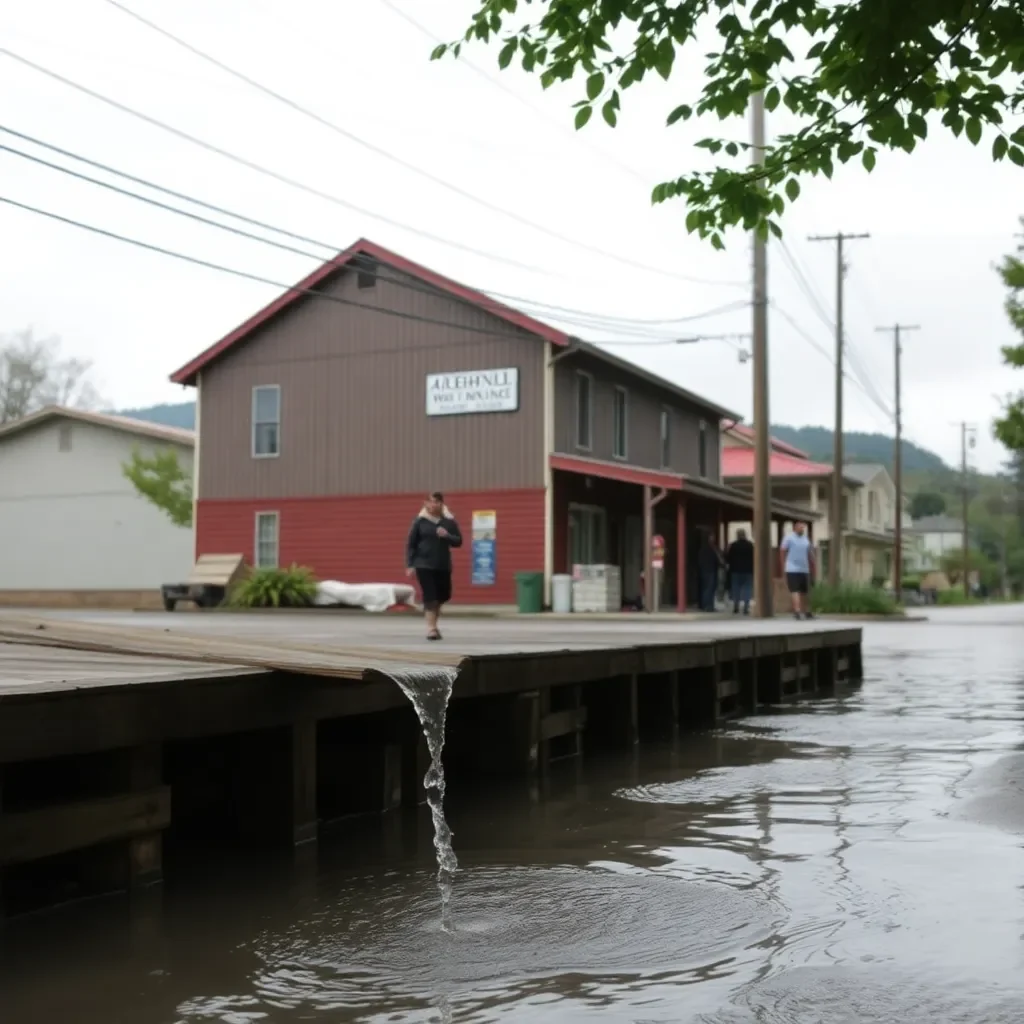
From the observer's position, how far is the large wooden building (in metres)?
31.1

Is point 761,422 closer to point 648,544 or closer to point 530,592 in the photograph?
point 648,544

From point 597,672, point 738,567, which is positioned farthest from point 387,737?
point 738,567

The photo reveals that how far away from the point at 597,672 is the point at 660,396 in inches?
1090

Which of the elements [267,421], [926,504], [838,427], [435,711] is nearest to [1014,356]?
[838,427]

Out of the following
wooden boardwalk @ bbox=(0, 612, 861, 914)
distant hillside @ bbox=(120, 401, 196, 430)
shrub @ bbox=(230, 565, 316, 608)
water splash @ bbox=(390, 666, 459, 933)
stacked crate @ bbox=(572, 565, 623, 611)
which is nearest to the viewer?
wooden boardwalk @ bbox=(0, 612, 861, 914)

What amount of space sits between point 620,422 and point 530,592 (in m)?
6.33

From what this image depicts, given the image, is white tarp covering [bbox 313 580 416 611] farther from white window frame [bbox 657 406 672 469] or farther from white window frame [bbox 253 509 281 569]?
white window frame [bbox 657 406 672 469]

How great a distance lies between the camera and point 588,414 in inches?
1293

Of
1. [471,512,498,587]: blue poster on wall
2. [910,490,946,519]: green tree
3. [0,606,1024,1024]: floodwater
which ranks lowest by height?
[0,606,1024,1024]: floodwater

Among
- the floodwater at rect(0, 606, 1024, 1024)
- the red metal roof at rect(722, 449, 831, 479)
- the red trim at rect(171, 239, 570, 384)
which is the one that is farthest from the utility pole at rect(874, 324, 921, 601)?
the floodwater at rect(0, 606, 1024, 1024)

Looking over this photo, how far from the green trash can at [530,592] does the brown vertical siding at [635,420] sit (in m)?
2.91

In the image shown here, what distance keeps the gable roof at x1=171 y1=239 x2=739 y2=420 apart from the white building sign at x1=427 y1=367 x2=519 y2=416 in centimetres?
118

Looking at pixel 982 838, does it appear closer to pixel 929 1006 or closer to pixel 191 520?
pixel 929 1006

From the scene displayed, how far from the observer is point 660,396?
37.3m
